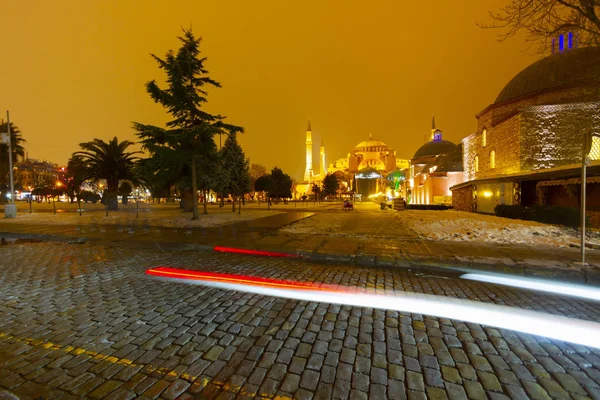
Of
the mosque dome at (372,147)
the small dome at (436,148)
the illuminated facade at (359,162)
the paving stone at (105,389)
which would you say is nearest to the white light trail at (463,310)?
the paving stone at (105,389)

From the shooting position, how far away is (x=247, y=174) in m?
29.5

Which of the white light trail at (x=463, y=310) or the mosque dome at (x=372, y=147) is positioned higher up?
the mosque dome at (x=372, y=147)

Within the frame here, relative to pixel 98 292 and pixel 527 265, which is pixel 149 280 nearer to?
pixel 98 292

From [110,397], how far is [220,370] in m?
0.94

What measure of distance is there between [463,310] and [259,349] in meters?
3.30

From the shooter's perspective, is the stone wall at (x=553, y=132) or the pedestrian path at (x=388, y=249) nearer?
the pedestrian path at (x=388, y=249)

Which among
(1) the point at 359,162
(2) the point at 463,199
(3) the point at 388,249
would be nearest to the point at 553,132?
(2) the point at 463,199

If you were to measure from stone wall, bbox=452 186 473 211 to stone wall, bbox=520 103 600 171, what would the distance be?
6.33 metres

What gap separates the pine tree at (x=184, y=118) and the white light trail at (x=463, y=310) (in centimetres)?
1407

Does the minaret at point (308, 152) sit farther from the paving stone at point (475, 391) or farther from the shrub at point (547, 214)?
the paving stone at point (475, 391)

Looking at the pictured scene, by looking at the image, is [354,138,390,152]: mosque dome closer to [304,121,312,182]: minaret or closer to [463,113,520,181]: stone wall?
[304,121,312,182]: minaret

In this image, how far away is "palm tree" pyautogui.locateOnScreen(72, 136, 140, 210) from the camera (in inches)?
1185

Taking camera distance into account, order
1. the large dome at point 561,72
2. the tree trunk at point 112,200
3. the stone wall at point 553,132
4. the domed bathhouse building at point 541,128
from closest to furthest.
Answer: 1. the domed bathhouse building at point 541,128
2. the stone wall at point 553,132
3. the large dome at point 561,72
4. the tree trunk at point 112,200

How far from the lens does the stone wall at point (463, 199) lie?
92.9ft
